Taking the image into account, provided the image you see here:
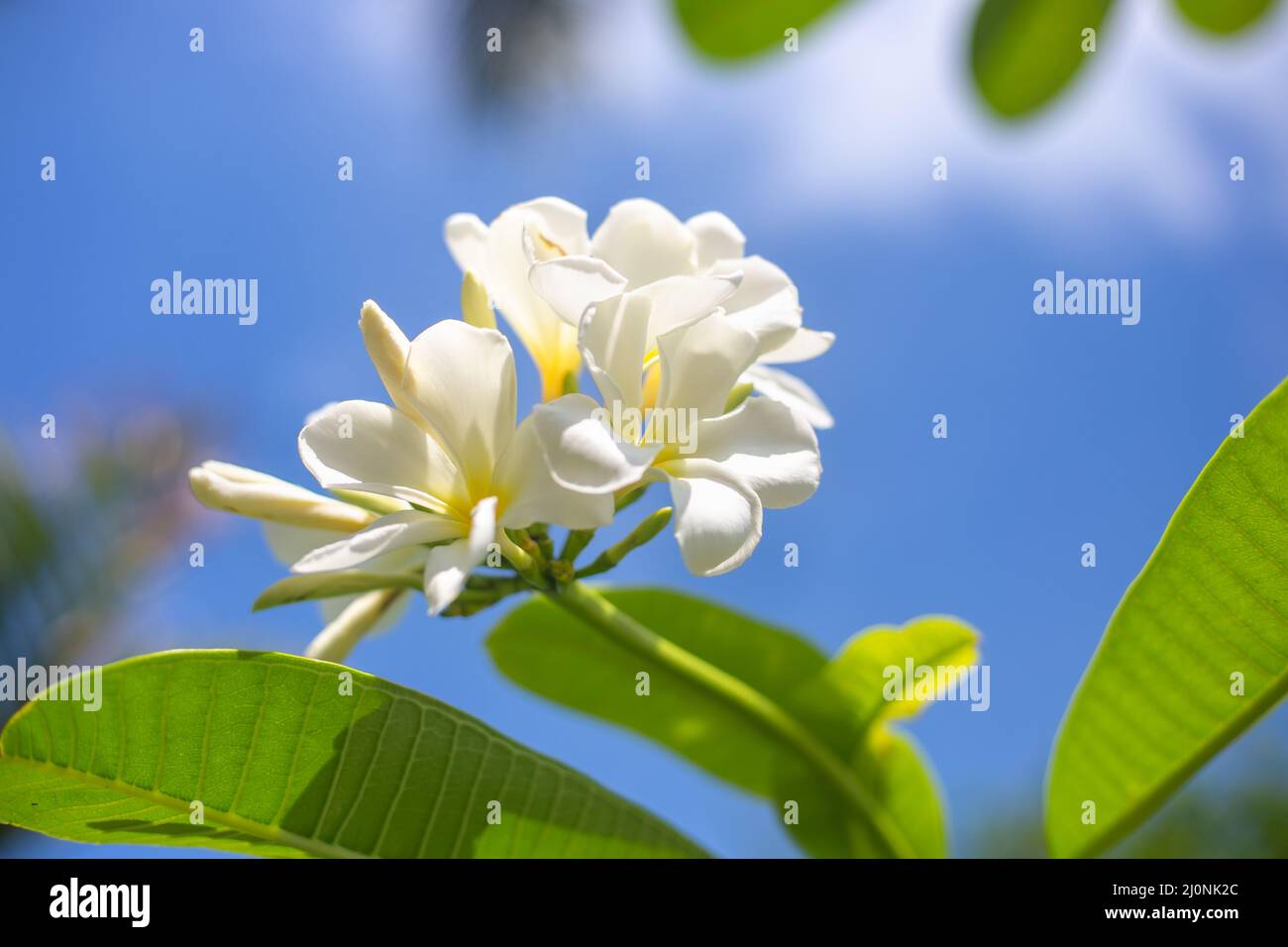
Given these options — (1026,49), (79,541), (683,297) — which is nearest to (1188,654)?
(683,297)

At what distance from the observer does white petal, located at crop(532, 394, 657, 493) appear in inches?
30.2

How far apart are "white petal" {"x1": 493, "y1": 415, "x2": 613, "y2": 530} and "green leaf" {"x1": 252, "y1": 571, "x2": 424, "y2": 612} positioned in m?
0.15

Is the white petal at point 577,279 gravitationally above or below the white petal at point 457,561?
above

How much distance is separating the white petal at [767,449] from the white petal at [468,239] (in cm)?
33

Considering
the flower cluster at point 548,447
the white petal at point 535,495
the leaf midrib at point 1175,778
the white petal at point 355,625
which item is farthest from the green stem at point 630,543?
the leaf midrib at point 1175,778

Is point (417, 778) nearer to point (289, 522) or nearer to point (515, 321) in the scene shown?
point (289, 522)

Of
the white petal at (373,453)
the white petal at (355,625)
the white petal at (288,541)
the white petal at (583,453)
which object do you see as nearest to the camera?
the white petal at (583,453)

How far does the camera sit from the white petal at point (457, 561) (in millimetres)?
769

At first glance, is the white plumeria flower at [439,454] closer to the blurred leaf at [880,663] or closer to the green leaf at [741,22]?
the blurred leaf at [880,663]

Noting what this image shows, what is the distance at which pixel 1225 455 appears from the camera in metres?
0.84

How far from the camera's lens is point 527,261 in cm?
101

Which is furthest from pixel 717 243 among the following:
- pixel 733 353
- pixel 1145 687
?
pixel 1145 687

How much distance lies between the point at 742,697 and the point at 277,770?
45 cm

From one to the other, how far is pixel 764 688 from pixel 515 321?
51cm
